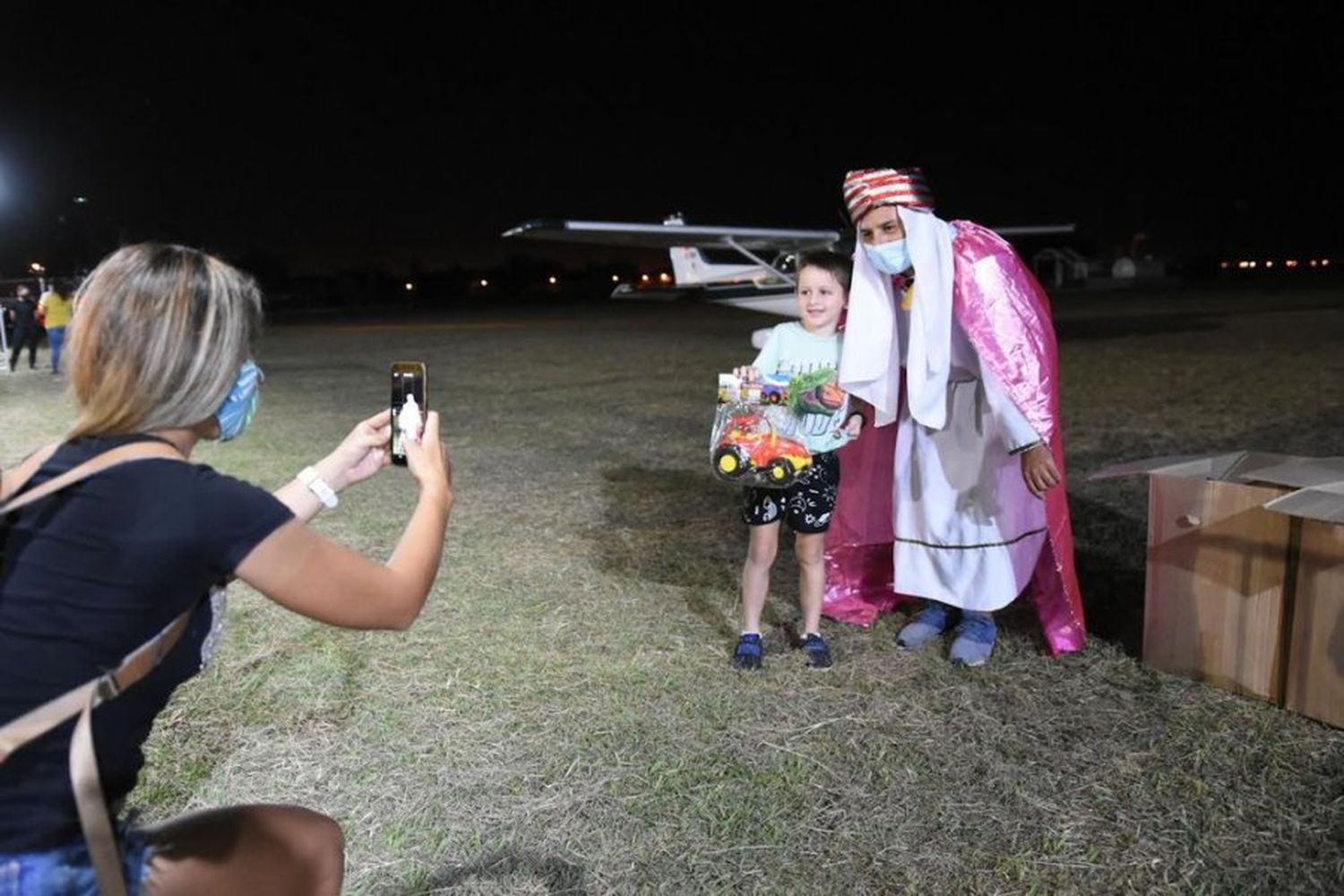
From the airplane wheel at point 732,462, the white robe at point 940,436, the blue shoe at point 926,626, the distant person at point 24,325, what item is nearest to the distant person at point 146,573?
the airplane wheel at point 732,462

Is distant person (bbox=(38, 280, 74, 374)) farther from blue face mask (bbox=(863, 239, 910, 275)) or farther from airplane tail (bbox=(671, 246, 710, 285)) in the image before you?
airplane tail (bbox=(671, 246, 710, 285))

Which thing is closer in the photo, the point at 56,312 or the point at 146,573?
the point at 146,573

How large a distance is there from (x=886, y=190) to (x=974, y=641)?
1761mm

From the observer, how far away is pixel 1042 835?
2535 millimetres

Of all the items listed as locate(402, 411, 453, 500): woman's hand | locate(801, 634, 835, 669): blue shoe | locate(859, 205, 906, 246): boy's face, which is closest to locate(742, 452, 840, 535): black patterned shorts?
locate(801, 634, 835, 669): blue shoe

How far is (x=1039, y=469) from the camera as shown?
3.31 m

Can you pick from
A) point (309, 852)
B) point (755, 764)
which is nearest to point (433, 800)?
point (755, 764)

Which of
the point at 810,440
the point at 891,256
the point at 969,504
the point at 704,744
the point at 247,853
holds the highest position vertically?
the point at 891,256

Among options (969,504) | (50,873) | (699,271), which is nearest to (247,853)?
(50,873)

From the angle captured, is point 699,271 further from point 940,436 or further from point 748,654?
point 748,654

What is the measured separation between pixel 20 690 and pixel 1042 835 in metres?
2.37

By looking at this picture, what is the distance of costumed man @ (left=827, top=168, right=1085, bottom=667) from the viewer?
3328 mm

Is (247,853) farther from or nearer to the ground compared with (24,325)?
nearer to the ground

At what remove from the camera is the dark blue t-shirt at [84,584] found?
1230mm
